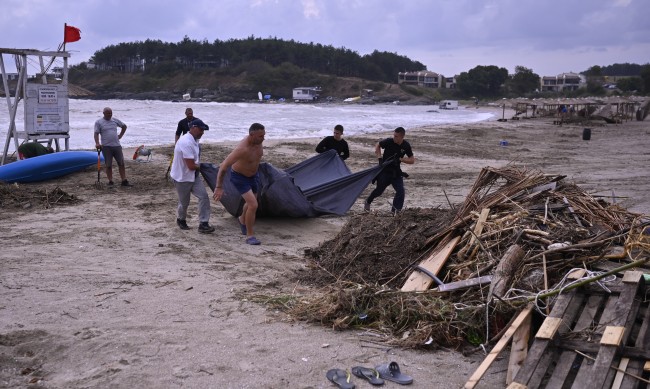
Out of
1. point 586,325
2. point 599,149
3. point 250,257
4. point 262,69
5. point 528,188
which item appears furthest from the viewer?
point 262,69

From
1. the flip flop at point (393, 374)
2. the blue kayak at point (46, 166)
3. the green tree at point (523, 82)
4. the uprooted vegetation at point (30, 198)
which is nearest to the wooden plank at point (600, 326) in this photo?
the flip flop at point (393, 374)

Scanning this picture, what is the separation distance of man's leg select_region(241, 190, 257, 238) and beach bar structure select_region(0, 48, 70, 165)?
740cm

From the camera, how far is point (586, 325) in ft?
14.7

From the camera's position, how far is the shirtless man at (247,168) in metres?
7.79

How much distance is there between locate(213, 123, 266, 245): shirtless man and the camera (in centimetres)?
779

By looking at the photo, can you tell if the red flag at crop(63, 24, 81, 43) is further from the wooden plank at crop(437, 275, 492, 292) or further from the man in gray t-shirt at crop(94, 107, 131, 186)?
the wooden plank at crop(437, 275, 492, 292)

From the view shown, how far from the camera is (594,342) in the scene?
425 cm

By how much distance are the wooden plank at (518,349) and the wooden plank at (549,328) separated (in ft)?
0.57

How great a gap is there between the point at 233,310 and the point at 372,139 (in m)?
19.6

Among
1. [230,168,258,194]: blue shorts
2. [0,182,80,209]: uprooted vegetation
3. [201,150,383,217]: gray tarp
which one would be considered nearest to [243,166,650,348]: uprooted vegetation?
[230,168,258,194]: blue shorts

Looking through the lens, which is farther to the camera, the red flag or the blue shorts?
the red flag

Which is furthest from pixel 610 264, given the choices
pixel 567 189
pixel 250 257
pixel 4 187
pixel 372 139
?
pixel 372 139

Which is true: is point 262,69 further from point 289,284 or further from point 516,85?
point 289,284

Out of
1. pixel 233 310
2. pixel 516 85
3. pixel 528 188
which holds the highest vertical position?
pixel 516 85
